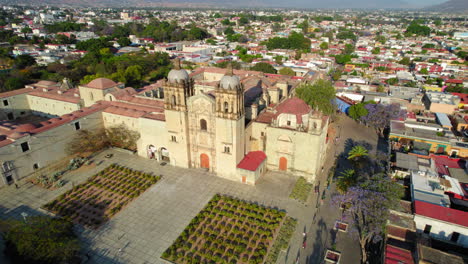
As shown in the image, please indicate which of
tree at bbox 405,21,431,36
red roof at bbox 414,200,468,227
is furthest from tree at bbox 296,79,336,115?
tree at bbox 405,21,431,36

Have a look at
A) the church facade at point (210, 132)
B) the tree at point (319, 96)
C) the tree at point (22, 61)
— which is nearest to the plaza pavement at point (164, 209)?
the church facade at point (210, 132)

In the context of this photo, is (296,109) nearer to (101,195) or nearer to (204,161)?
(204,161)

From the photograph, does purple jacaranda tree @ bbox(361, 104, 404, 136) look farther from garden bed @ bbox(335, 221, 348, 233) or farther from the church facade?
garden bed @ bbox(335, 221, 348, 233)

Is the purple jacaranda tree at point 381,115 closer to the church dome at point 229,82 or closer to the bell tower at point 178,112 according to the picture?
the church dome at point 229,82

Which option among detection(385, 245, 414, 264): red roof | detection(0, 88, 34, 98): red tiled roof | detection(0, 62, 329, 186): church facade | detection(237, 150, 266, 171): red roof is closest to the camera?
detection(385, 245, 414, 264): red roof

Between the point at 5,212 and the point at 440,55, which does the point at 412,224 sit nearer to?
the point at 5,212

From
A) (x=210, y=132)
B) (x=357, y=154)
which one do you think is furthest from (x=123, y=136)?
(x=357, y=154)

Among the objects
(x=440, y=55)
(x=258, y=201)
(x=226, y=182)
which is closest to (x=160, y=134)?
(x=226, y=182)
